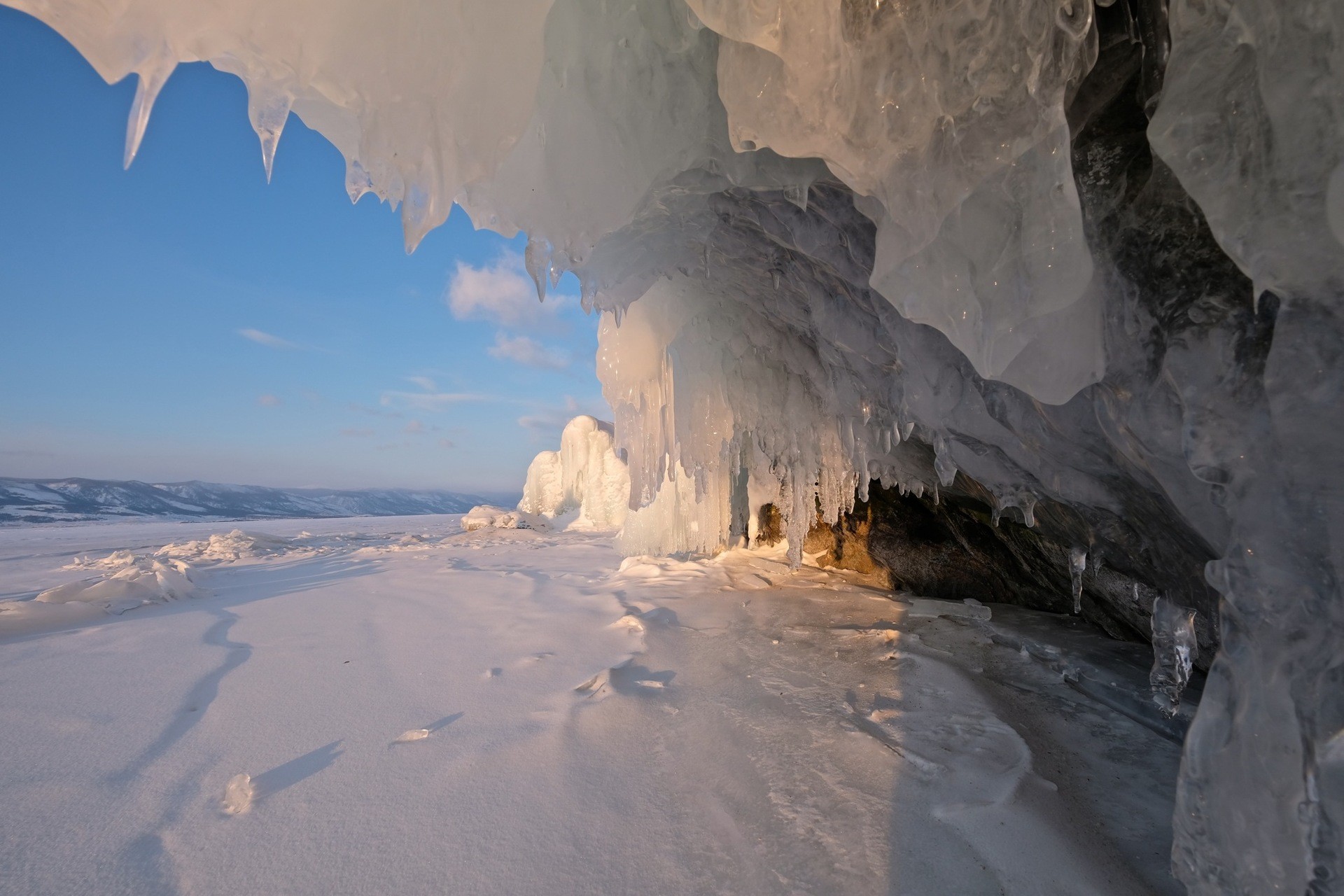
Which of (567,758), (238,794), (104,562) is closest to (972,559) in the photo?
(567,758)

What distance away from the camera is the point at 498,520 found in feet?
49.3

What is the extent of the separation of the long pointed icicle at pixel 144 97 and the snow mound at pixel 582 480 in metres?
13.0

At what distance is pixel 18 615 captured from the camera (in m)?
3.58

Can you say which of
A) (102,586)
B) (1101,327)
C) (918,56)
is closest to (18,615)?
(102,586)

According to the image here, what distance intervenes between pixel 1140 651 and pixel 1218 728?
3271mm

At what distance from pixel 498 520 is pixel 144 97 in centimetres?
1447

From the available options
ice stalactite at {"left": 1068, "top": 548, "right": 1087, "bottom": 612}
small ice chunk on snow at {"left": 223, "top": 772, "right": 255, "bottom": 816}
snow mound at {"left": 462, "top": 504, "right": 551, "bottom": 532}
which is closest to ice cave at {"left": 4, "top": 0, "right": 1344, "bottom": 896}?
ice stalactite at {"left": 1068, "top": 548, "right": 1087, "bottom": 612}

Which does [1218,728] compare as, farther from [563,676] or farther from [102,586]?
[102,586]

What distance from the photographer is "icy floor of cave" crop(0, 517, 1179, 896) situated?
139cm

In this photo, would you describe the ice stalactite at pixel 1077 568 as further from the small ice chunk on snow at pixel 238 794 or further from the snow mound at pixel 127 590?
the snow mound at pixel 127 590

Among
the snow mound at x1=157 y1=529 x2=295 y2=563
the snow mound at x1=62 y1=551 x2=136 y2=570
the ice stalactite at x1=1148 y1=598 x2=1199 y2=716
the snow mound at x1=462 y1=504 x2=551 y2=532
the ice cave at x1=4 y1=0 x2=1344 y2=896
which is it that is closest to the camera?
the ice cave at x1=4 y1=0 x2=1344 y2=896

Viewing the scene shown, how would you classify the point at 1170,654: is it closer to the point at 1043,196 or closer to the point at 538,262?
the point at 1043,196

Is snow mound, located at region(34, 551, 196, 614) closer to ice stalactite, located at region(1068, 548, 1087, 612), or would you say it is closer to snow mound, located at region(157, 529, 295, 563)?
snow mound, located at region(157, 529, 295, 563)

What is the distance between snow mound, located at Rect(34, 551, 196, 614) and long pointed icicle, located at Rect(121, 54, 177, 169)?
449 cm
